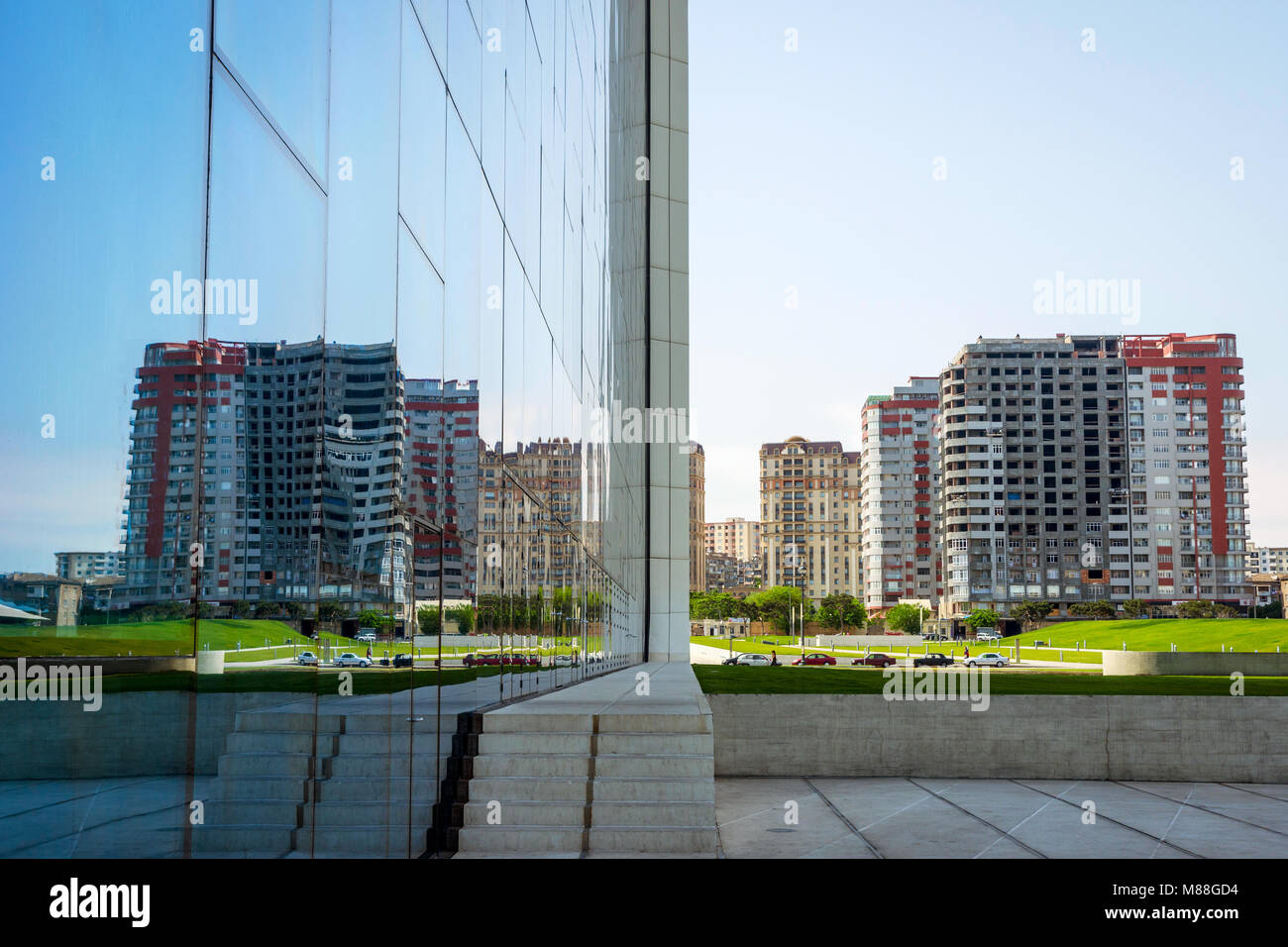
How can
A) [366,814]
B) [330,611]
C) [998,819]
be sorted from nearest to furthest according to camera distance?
[330,611]
[366,814]
[998,819]

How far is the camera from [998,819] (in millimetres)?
14391

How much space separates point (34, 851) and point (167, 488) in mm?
1216

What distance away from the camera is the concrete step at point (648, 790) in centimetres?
984

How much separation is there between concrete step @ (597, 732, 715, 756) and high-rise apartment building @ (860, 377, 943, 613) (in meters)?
176

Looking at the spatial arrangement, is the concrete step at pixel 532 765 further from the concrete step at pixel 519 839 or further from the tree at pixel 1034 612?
the tree at pixel 1034 612

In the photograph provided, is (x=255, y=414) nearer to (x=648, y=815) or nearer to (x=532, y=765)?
(x=648, y=815)

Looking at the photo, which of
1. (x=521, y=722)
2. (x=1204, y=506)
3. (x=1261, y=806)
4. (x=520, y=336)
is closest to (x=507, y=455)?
(x=520, y=336)

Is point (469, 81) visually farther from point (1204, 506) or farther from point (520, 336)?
point (1204, 506)

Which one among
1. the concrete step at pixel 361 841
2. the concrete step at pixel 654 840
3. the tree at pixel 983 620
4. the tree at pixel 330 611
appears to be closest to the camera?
the concrete step at pixel 361 841

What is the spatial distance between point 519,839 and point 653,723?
1.92 metres

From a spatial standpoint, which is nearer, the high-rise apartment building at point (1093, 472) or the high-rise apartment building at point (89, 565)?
the high-rise apartment building at point (89, 565)

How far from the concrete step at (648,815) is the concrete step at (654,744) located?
2.39ft

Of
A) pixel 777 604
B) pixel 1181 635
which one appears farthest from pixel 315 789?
pixel 777 604

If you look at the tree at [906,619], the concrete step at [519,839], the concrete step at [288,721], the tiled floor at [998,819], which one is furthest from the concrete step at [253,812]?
the tree at [906,619]
